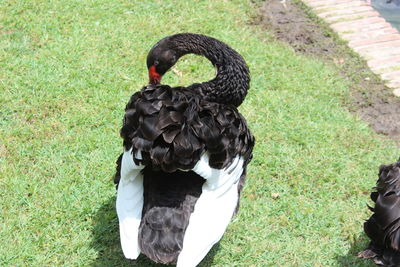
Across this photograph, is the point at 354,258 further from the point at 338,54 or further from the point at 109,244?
the point at 338,54

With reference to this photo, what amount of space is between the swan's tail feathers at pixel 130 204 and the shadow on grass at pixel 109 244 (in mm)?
475

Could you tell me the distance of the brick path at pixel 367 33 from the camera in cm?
524

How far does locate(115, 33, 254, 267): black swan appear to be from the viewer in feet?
8.38

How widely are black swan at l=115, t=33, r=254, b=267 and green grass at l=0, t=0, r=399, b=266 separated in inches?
22.5

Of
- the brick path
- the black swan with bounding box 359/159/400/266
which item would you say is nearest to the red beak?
the black swan with bounding box 359/159/400/266

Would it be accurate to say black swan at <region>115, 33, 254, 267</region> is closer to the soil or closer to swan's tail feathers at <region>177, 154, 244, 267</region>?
swan's tail feathers at <region>177, 154, 244, 267</region>

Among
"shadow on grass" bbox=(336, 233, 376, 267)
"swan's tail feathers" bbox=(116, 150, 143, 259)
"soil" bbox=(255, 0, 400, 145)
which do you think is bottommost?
"soil" bbox=(255, 0, 400, 145)

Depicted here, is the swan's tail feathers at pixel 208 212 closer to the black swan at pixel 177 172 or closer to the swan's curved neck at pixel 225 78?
the black swan at pixel 177 172

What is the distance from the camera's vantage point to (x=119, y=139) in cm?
412

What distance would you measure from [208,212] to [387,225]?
925mm


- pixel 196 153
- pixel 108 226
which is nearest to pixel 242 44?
pixel 108 226

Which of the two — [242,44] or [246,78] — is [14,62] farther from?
[246,78]

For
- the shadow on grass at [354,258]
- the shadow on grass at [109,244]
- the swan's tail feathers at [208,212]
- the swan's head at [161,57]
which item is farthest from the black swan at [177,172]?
the shadow on grass at [354,258]

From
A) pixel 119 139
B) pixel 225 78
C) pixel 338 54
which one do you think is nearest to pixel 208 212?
pixel 225 78
